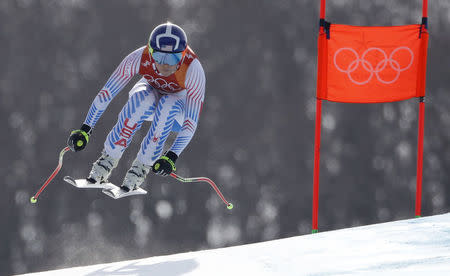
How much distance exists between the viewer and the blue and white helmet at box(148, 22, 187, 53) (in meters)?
3.67

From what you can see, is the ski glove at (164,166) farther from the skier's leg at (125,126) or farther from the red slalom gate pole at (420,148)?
the red slalom gate pole at (420,148)

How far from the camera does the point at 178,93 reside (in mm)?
3949

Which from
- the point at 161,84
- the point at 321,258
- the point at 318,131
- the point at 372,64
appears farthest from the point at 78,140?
the point at 372,64

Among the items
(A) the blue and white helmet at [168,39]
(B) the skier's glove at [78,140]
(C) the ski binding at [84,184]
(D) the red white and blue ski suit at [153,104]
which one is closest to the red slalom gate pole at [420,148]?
(D) the red white and blue ski suit at [153,104]

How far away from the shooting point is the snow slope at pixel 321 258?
4363 mm

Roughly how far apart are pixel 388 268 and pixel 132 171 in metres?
1.81

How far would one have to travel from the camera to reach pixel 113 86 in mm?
3945

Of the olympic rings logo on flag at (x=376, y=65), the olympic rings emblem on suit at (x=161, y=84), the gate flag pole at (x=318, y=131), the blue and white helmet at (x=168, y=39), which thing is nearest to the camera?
the blue and white helmet at (x=168, y=39)

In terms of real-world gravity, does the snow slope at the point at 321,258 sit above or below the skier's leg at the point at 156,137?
below

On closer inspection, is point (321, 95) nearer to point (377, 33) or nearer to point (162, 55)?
point (377, 33)

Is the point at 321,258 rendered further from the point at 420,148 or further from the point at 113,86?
the point at 113,86

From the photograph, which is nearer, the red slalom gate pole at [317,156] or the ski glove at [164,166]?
the ski glove at [164,166]

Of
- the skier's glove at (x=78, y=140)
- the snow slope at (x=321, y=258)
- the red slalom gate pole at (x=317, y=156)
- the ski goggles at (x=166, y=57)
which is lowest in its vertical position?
the snow slope at (x=321, y=258)

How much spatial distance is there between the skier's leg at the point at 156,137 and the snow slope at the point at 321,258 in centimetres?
82
